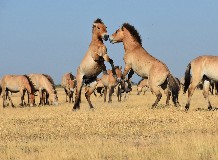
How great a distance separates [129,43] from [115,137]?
8.61m

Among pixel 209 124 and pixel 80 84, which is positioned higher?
pixel 80 84

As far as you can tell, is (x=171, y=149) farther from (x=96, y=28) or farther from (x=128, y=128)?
(x=96, y=28)

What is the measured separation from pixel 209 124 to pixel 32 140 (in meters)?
4.27

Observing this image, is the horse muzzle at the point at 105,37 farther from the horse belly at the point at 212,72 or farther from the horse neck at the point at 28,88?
the horse neck at the point at 28,88

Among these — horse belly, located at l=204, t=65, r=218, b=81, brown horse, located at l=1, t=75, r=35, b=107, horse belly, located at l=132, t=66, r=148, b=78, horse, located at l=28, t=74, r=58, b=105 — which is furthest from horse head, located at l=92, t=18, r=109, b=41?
brown horse, located at l=1, t=75, r=35, b=107

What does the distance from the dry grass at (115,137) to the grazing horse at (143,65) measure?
218 cm

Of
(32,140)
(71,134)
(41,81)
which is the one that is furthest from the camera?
(41,81)

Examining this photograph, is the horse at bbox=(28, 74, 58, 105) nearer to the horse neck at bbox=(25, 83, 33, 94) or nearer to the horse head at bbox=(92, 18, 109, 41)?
the horse neck at bbox=(25, 83, 33, 94)

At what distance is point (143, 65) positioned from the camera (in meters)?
17.0

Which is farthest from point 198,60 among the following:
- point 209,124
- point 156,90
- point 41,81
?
point 41,81

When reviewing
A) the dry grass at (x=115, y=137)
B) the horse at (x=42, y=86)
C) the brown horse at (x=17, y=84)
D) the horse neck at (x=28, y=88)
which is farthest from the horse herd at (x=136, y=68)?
the brown horse at (x=17, y=84)

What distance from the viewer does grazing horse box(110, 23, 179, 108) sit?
1664cm

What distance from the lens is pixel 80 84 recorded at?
17.6m

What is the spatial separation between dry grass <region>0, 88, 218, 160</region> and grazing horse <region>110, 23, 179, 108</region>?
2.18m
